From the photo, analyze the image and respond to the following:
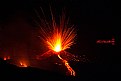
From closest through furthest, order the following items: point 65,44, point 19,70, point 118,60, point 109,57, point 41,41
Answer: point 19,70
point 118,60
point 109,57
point 41,41
point 65,44

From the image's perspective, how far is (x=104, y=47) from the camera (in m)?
22.7

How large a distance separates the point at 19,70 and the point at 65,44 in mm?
20330

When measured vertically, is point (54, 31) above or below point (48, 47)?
above

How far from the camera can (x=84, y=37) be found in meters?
24.8

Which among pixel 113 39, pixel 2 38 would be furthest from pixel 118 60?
pixel 2 38

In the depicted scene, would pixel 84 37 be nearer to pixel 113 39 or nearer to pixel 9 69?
pixel 113 39

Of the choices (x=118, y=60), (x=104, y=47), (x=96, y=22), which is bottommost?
(x=118, y=60)

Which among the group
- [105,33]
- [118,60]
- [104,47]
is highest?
[105,33]

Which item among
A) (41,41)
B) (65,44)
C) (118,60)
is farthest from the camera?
(65,44)

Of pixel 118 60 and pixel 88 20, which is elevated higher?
pixel 88 20

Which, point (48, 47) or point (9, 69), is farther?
point (48, 47)

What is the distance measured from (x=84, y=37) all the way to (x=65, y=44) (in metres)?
2.73

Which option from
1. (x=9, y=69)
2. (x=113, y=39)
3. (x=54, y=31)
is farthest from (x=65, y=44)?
(x=9, y=69)

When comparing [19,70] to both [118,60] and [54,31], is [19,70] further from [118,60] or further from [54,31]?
[54,31]
